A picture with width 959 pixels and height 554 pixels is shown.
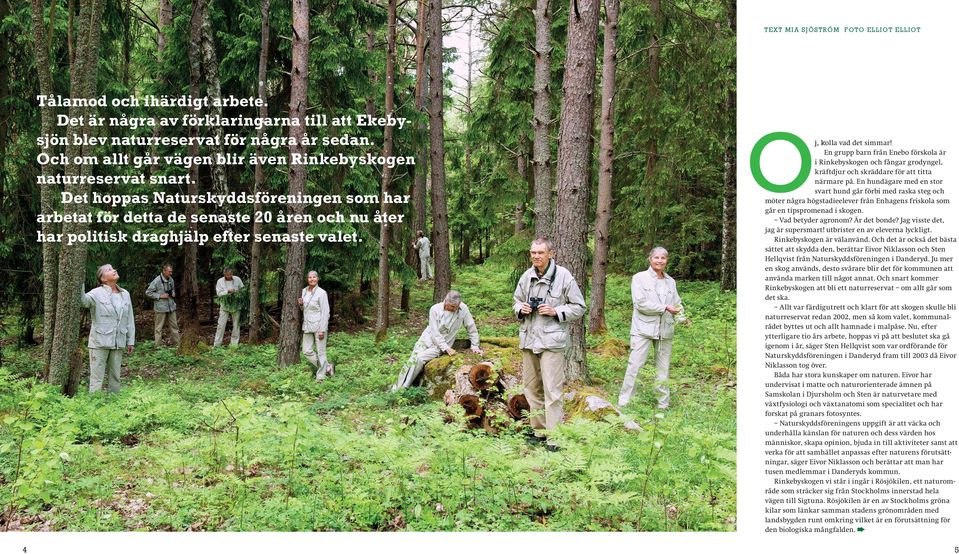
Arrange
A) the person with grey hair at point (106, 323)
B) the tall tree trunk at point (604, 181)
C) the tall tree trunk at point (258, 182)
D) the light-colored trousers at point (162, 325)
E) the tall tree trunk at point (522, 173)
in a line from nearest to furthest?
the person with grey hair at point (106, 323), the tall tree trunk at point (604, 181), the tall tree trunk at point (258, 182), the light-colored trousers at point (162, 325), the tall tree trunk at point (522, 173)

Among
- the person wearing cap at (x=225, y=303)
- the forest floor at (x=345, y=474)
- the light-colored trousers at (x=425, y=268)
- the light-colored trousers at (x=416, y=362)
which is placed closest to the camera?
the forest floor at (x=345, y=474)

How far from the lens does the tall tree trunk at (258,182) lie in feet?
40.9

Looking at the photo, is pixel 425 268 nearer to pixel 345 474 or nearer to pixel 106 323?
pixel 106 323

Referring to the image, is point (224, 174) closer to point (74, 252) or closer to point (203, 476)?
point (74, 252)

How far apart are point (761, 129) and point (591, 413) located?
3.20 metres

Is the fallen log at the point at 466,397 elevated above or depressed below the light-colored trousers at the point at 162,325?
below

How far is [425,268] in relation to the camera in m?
24.2

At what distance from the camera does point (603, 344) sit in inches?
462

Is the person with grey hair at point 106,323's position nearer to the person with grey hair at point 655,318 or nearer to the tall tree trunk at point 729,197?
the person with grey hair at point 655,318

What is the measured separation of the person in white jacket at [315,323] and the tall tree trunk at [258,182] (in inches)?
111

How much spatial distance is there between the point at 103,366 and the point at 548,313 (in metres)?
6.18

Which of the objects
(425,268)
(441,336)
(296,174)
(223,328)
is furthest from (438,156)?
(425,268)

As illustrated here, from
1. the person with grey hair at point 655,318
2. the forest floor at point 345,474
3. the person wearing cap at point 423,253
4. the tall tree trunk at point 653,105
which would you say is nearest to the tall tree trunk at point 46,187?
the forest floor at point 345,474

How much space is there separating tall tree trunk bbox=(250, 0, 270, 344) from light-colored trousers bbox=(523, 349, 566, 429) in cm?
820
